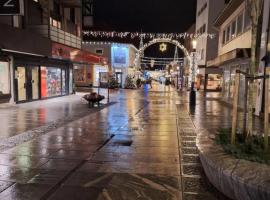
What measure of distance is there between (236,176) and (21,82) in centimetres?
1652

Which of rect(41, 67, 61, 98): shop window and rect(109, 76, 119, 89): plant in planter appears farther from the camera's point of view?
rect(109, 76, 119, 89): plant in planter

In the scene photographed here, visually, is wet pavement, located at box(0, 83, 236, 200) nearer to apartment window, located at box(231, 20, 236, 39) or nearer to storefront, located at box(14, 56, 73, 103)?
storefront, located at box(14, 56, 73, 103)

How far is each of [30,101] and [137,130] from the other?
36.6ft

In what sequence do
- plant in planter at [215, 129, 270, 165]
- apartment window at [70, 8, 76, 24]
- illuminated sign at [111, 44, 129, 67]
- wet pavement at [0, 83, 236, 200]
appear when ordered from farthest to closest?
illuminated sign at [111, 44, 129, 67], apartment window at [70, 8, 76, 24], wet pavement at [0, 83, 236, 200], plant in planter at [215, 129, 270, 165]

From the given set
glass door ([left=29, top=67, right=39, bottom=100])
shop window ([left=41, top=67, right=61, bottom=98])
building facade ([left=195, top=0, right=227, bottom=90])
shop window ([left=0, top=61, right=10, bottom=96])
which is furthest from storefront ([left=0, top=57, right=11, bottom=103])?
building facade ([left=195, top=0, right=227, bottom=90])

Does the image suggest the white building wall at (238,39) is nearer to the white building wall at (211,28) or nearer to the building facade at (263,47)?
the building facade at (263,47)

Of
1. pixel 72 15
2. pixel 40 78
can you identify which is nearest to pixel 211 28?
pixel 72 15

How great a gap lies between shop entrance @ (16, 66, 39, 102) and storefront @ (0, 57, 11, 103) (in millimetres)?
955

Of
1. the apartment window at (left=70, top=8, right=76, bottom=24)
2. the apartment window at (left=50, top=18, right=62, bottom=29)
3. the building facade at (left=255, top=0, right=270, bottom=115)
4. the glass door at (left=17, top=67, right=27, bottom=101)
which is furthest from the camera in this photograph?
the apartment window at (left=70, top=8, right=76, bottom=24)

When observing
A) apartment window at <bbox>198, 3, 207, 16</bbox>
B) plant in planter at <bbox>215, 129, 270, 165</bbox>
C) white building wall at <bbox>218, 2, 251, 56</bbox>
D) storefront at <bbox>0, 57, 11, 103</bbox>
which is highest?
apartment window at <bbox>198, 3, 207, 16</bbox>

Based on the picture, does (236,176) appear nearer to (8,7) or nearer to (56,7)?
(8,7)

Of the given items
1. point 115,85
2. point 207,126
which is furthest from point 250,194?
point 115,85

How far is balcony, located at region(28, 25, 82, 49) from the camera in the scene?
65.2 feet

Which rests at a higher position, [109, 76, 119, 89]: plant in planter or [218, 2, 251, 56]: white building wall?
[218, 2, 251, 56]: white building wall
